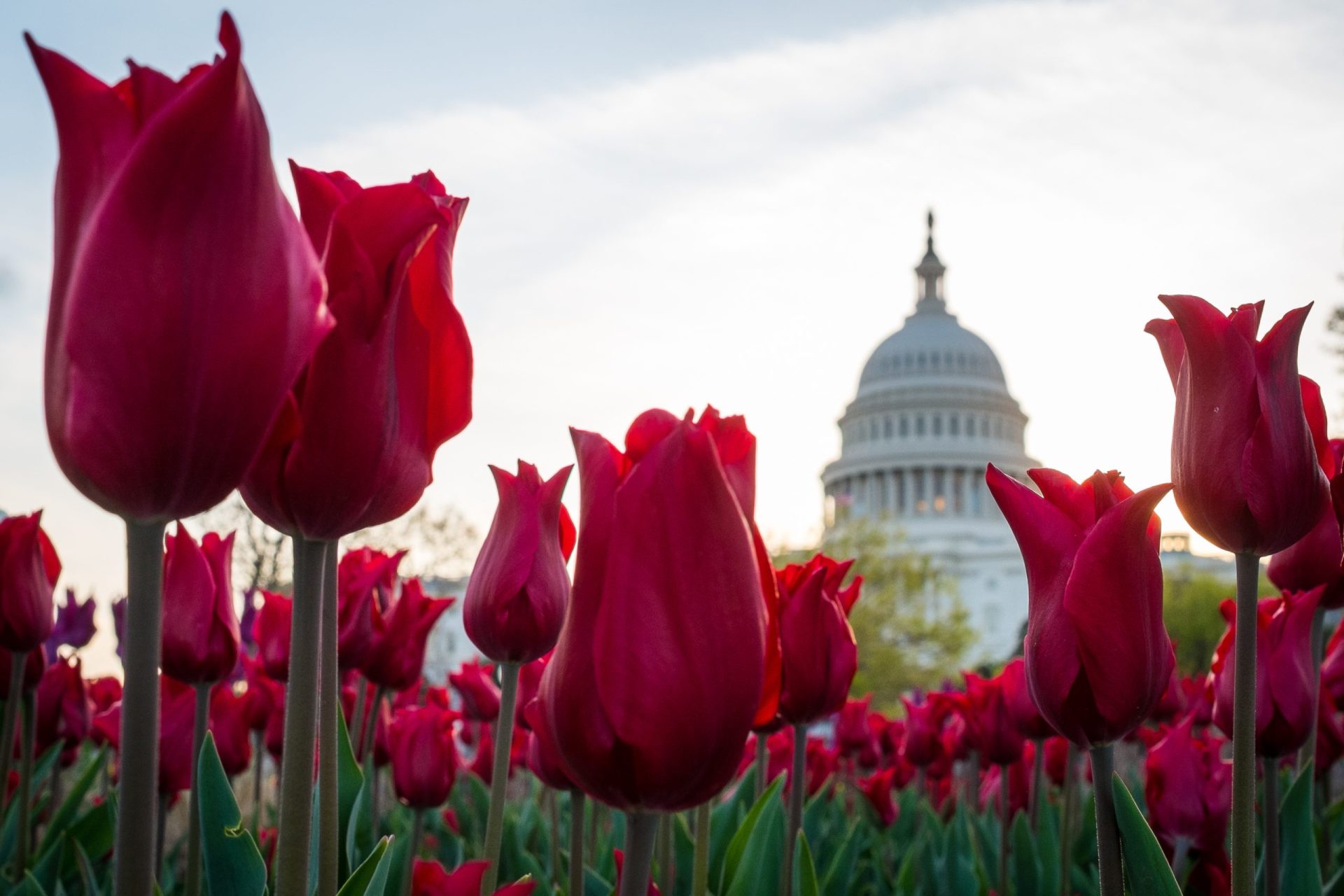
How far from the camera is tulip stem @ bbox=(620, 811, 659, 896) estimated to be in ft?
2.44

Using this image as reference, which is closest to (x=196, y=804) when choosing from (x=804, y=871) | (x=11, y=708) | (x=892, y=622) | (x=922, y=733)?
(x=11, y=708)

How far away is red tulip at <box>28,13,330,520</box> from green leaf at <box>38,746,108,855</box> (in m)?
1.87

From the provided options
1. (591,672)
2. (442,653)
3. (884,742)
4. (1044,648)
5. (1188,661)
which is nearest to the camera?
(591,672)

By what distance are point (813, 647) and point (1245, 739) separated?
1.79 ft

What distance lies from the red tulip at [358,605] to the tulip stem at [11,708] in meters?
0.49

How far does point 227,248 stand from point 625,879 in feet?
1.51

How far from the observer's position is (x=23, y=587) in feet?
5.62

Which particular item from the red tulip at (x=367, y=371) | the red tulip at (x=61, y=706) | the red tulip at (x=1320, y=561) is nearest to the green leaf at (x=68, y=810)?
the red tulip at (x=61, y=706)

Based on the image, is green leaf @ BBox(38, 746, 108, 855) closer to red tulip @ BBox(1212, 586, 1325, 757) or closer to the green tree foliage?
red tulip @ BBox(1212, 586, 1325, 757)

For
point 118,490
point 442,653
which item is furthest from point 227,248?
point 442,653

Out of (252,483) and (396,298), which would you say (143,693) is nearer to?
(252,483)

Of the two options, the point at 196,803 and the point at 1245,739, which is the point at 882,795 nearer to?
the point at 196,803

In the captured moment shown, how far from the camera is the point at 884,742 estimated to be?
4035mm

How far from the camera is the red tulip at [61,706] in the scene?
244 cm
